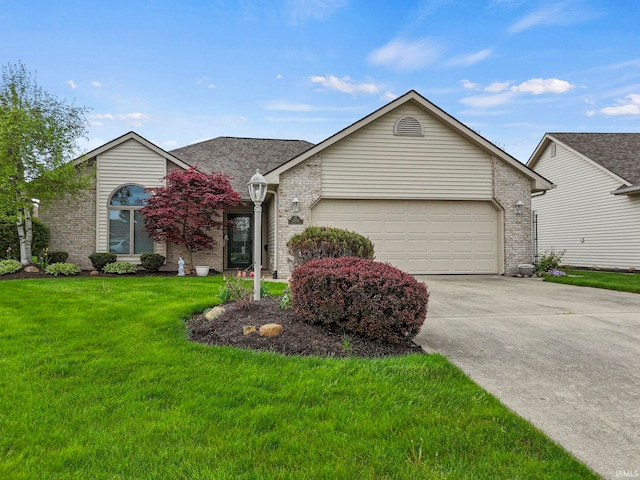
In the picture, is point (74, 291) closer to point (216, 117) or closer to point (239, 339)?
point (239, 339)

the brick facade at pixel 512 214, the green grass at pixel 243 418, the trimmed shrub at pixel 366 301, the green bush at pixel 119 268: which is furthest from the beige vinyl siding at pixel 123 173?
the brick facade at pixel 512 214

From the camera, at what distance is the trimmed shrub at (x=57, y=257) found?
11750 millimetres

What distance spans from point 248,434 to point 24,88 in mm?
13600

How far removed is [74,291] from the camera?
24.9ft

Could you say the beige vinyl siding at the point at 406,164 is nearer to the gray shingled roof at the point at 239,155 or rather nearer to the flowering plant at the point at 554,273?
the gray shingled roof at the point at 239,155

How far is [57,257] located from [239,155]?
7.51m

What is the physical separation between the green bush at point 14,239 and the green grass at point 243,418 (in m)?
9.47

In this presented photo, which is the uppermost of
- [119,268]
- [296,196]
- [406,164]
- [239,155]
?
[239,155]

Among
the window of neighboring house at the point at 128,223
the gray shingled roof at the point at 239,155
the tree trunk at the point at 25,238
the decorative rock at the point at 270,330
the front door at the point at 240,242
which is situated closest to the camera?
the decorative rock at the point at 270,330

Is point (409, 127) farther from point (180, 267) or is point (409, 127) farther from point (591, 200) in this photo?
point (591, 200)

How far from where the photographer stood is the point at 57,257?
11.8 m

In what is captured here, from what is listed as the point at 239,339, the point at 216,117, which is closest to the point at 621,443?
the point at 239,339

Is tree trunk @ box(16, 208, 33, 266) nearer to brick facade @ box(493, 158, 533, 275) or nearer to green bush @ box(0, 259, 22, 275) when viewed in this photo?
green bush @ box(0, 259, 22, 275)

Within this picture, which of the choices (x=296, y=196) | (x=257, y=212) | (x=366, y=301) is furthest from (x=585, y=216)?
(x=366, y=301)
